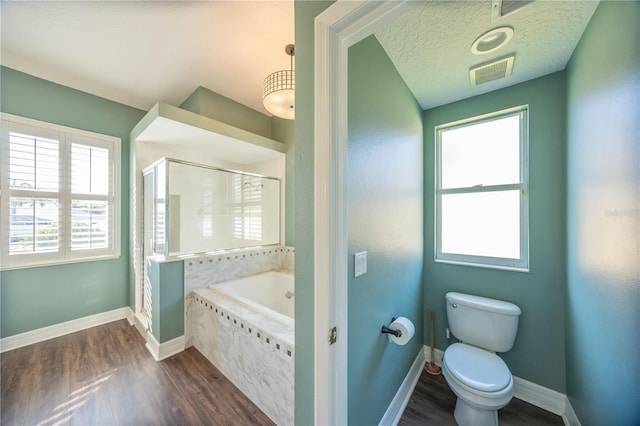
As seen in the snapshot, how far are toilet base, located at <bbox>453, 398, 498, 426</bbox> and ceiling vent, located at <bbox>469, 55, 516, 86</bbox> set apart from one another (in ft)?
7.01

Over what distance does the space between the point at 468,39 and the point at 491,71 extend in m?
0.44

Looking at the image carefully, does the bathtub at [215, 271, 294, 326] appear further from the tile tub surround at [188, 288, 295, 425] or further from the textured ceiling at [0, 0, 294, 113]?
the textured ceiling at [0, 0, 294, 113]

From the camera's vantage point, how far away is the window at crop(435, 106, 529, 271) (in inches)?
65.9

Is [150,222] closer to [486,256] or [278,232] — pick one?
[278,232]

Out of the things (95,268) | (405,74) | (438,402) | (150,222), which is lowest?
(438,402)

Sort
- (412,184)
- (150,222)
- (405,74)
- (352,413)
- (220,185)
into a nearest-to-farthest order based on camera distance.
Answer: (352,413) < (405,74) < (412,184) < (150,222) < (220,185)

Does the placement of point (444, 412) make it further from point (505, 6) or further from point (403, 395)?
point (505, 6)

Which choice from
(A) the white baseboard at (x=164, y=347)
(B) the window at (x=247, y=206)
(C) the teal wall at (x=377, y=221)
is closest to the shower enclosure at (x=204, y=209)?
(B) the window at (x=247, y=206)

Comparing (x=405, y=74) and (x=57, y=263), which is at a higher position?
(x=405, y=74)

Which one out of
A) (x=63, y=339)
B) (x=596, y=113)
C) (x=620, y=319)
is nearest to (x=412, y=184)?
(x=596, y=113)

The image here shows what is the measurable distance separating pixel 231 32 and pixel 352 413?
2.68 metres

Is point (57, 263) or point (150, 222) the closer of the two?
point (57, 263)

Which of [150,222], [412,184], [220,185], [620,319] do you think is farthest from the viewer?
[220,185]

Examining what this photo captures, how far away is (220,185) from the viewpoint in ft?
9.96
